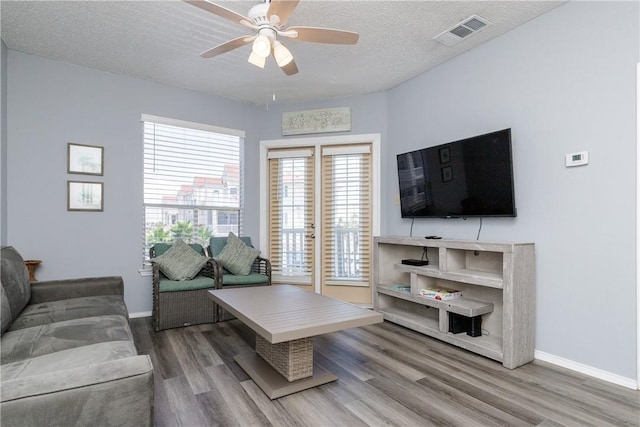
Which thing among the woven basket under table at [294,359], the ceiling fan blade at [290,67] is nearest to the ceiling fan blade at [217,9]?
the ceiling fan blade at [290,67]

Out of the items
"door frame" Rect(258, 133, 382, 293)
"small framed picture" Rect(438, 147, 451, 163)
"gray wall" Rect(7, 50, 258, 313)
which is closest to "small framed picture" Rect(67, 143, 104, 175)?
"gray wall" Rect(7, 50, 258, 313)

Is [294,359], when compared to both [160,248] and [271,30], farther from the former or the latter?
[160,248]

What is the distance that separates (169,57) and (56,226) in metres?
2.17

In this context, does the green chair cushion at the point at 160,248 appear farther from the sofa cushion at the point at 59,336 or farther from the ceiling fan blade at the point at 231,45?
the ceiling fan blade at the point at 231,45

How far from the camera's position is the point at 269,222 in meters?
4.94

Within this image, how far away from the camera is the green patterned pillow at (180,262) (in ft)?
12.1

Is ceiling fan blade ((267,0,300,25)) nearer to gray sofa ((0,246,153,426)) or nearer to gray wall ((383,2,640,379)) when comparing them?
Answer: gray sofa ((0,246,153,426))

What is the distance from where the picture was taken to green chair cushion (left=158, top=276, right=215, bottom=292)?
351 centimetres

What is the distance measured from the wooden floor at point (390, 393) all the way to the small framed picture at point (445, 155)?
1796 millimetres

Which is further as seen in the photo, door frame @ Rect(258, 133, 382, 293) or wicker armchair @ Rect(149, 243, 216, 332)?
door frame @ Rect(258, 133, 382, 293)

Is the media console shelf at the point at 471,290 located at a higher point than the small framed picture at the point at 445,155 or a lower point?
lower

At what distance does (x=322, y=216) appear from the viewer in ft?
15.6

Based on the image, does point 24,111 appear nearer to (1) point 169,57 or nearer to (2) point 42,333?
(1) point 169,57

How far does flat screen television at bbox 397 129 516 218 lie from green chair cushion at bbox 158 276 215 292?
7.98ft
